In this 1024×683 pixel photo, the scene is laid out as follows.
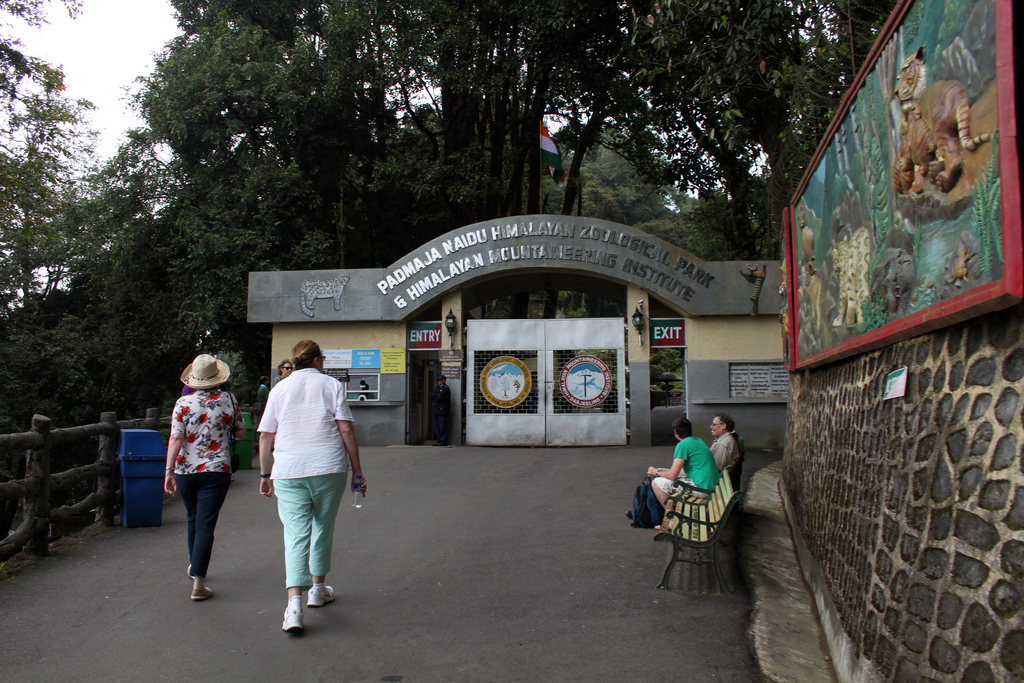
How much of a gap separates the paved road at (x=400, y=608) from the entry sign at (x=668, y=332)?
317 inches

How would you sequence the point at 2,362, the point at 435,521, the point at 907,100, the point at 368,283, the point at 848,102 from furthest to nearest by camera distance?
the point at 2,362
the point at 368,283
the point at 435,521
the point at 848,102
the point at 907,100

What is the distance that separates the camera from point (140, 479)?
27.0 feet

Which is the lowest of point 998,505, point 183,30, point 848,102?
point 998,505

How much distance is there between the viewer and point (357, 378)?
1706cm

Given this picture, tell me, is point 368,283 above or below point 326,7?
below

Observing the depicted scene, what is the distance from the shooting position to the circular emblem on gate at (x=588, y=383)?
16.2 metres

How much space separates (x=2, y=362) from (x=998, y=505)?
25.0 meters

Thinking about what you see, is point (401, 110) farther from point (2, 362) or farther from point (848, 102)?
point (848, 102)

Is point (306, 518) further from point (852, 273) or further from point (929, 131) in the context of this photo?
point (929, 131)

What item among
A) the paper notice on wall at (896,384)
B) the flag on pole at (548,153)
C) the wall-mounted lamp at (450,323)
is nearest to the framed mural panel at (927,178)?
the paper notice on wall at (896,384)

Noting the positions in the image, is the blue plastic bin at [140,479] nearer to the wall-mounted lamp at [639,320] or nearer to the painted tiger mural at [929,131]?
the painted tiger mural at [929,131]

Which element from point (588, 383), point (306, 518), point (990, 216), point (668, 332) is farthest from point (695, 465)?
point (668, 332)

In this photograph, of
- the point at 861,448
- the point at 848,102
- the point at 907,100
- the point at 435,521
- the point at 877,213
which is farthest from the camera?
the point at 435,521

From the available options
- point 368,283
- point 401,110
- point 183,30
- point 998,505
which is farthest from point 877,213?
point 183,30
